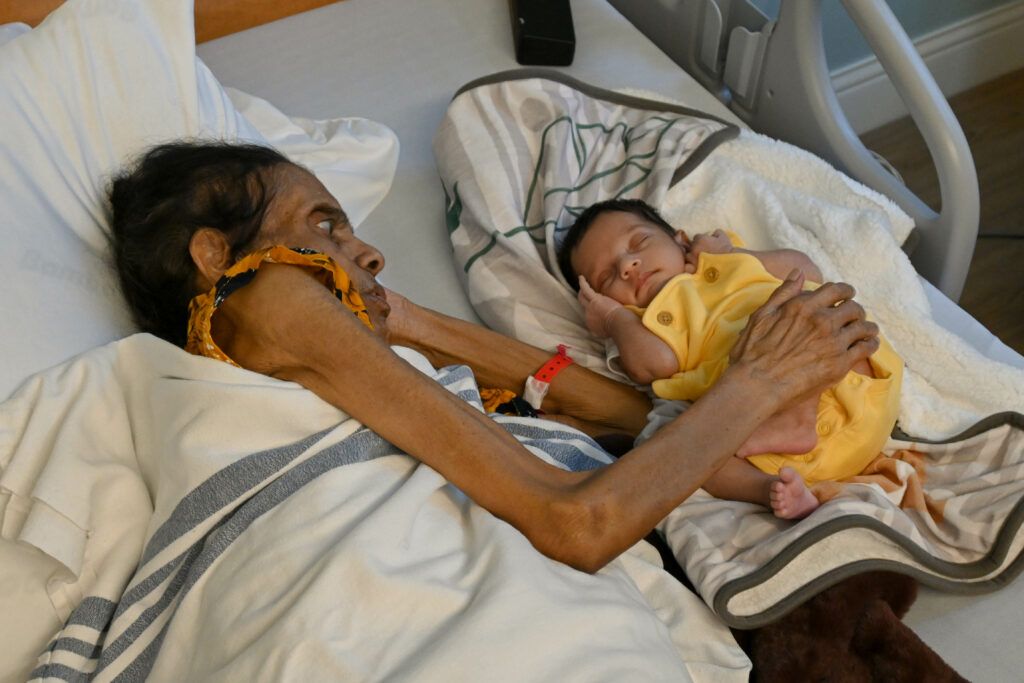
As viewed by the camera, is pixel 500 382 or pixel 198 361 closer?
pixel 198 361

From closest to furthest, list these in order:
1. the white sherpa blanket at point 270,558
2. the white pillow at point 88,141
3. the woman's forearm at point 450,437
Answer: the white sherpa blanket at point 270,558 → the woman's forearm at point 450,437 → the white pillow at point 88,141

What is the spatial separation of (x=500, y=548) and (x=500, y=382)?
0.54 m

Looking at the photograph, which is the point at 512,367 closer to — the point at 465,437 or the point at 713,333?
the point at 713,333

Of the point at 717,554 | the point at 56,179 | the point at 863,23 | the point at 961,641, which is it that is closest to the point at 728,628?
the point at 717,554

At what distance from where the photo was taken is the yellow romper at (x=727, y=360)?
4.55ft

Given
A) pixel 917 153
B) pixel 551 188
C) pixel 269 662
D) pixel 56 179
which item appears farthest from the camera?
pixel 917 153

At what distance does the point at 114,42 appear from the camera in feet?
5.52

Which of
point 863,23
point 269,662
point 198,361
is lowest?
point 269,662

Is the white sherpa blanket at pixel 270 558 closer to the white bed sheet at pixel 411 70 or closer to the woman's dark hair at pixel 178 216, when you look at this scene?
the woman's dark hair at pixel 178 216

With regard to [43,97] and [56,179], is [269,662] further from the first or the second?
[43,97]

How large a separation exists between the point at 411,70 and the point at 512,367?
86cm

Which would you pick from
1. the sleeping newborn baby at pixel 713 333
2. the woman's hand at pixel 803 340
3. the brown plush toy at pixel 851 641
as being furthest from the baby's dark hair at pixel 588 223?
the brown plush toy at pixel 851 641

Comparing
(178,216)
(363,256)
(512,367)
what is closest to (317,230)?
(363,256)

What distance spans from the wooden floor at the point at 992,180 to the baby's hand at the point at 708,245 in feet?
3.52
